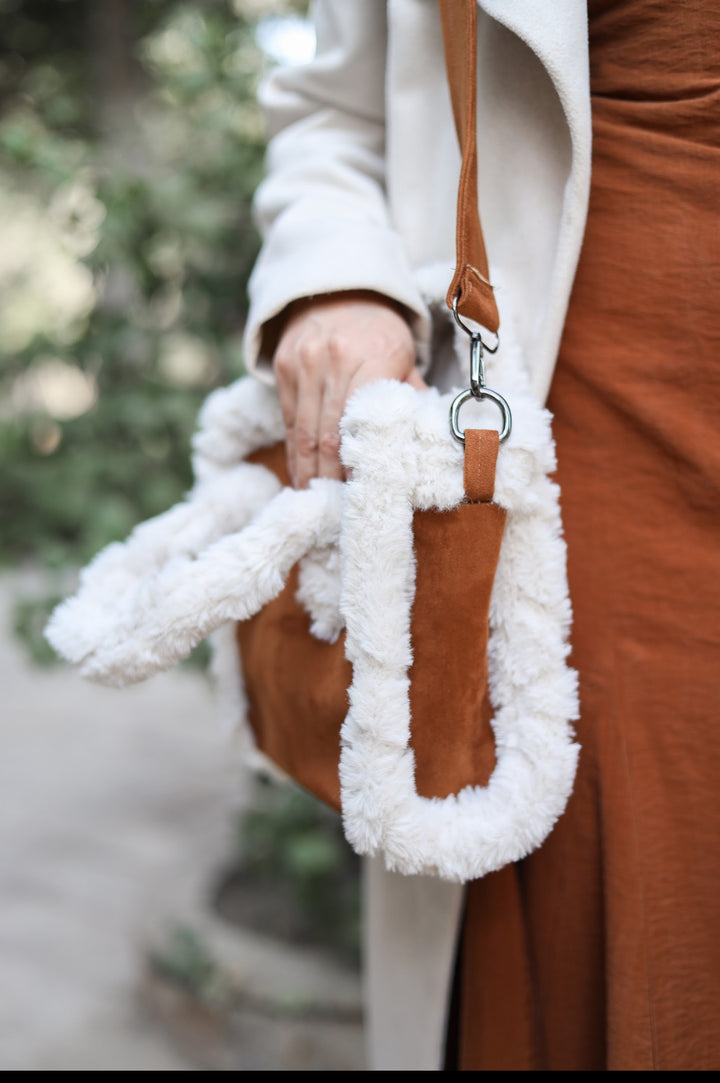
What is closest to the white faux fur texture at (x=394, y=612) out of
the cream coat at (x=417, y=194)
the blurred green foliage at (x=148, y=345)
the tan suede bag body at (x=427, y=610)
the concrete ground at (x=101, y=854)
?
the tan suede bag body at (x=427, y=610)

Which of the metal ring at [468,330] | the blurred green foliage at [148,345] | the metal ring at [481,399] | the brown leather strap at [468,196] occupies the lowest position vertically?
the blurred green foliage at [148,345]

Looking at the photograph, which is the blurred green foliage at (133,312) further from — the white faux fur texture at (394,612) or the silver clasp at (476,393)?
the silver clasp at (476,393)

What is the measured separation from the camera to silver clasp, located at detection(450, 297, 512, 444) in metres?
0.65

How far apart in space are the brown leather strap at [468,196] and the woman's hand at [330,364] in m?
0.08

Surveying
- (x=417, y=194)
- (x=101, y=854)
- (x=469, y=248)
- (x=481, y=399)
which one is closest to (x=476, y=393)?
(x=481, y=399)

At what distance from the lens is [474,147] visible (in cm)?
66

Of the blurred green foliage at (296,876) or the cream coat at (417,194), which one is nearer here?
the cream coat at (417,194)

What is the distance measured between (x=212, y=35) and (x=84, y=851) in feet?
7.11

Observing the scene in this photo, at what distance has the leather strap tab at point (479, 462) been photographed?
2.07ft

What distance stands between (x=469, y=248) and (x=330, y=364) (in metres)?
0.15

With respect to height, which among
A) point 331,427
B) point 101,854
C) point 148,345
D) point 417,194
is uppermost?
point 417,194

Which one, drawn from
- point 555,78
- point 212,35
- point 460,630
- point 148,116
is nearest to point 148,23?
point 148,116

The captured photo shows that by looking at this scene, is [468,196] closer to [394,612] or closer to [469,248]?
[469,248]

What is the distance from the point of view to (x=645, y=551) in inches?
28.3
